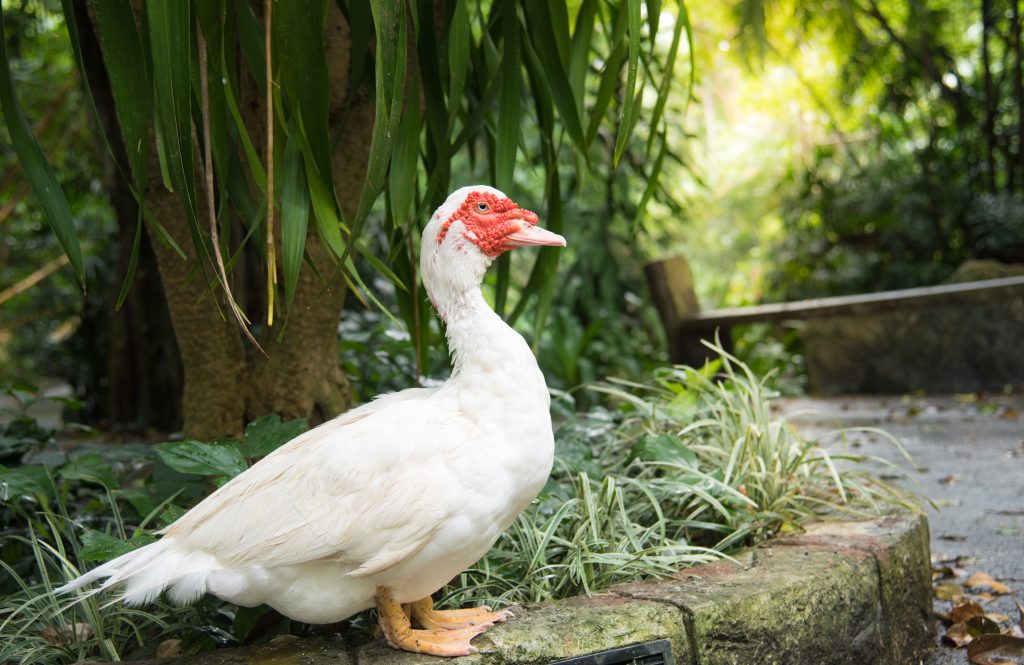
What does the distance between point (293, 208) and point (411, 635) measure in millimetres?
863

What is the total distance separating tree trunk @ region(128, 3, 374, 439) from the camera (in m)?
2.37

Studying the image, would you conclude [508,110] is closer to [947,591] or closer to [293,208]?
[293,208]

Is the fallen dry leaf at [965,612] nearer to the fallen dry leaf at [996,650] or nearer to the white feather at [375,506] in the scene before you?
the fallen dry leaf at [996,650]

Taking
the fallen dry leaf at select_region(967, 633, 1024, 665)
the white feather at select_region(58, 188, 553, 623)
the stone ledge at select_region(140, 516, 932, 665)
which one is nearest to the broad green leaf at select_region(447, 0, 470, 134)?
the white feather at select_region(58, 188, 553, 623)

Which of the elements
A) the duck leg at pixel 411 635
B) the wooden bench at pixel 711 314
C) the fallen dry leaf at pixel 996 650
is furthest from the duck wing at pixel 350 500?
the wooden bench at pixel 711 314

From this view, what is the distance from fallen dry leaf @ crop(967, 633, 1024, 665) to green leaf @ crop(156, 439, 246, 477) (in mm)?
1718

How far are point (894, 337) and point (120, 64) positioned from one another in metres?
5.46

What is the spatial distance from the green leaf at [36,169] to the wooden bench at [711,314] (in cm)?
410

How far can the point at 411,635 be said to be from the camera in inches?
62.6

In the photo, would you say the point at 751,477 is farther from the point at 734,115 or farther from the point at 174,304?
the point at 734,115

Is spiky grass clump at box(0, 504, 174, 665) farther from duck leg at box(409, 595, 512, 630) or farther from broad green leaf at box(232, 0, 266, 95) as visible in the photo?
broad green leaf at box(232, 0, 266, 95)

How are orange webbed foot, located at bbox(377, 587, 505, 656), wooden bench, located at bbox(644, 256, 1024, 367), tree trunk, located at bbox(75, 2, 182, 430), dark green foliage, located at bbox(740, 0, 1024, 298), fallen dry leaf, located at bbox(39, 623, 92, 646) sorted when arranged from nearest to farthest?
1. orange webbed foot, located at bbox(377, 587, 505, 656)
2. fallen dry leaf, located at bbox(39, 623, 92, 646)
3. tree trunk, located at bbox(75, 2, 182, 430)
4. wooden bench, located at bbox(644, 256, 1024, 367)
5. dark green foliage, located at bbox(740, 0, 1024, 298)

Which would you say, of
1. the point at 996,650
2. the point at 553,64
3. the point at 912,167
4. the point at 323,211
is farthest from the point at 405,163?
the point at 912,167

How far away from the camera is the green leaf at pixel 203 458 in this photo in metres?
1.80
